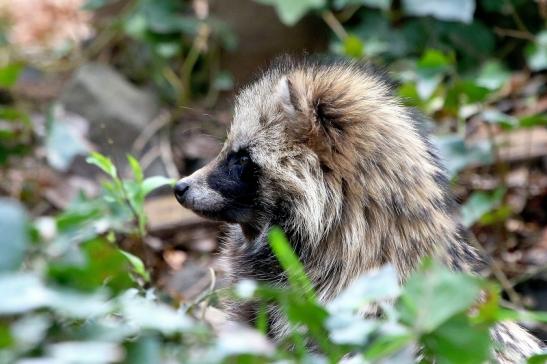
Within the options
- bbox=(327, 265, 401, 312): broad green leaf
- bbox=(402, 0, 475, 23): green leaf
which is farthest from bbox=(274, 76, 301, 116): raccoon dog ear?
bbox=(402, 0, 475, 23): green leaf

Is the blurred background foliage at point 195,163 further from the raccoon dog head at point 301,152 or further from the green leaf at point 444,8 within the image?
the raccoon dog head at point 301,152

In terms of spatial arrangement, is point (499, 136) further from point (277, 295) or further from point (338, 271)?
point (277, 295)

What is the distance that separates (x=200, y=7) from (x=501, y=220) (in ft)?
12.1

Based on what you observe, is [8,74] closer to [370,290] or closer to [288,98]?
[288,98]

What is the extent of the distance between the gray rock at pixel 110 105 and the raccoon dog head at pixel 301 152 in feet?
10.8

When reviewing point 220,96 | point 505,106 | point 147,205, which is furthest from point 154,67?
point 505,106

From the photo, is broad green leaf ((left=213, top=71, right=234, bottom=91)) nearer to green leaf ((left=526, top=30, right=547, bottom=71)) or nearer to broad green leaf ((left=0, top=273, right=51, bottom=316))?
green leaf ((left=526, top=30, right=547, bottom=71))

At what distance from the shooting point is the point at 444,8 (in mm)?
5945

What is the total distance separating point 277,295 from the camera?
158cm

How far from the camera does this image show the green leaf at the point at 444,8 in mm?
5898

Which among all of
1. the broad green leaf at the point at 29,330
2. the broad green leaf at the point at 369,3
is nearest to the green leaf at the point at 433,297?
the broad green leaf at the point at 29,330

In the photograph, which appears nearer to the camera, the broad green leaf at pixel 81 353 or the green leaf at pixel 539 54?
the broad green leaf at pixel 81 353

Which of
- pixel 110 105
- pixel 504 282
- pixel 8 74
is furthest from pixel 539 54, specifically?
pixel 110 105

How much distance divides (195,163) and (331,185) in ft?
12.8
